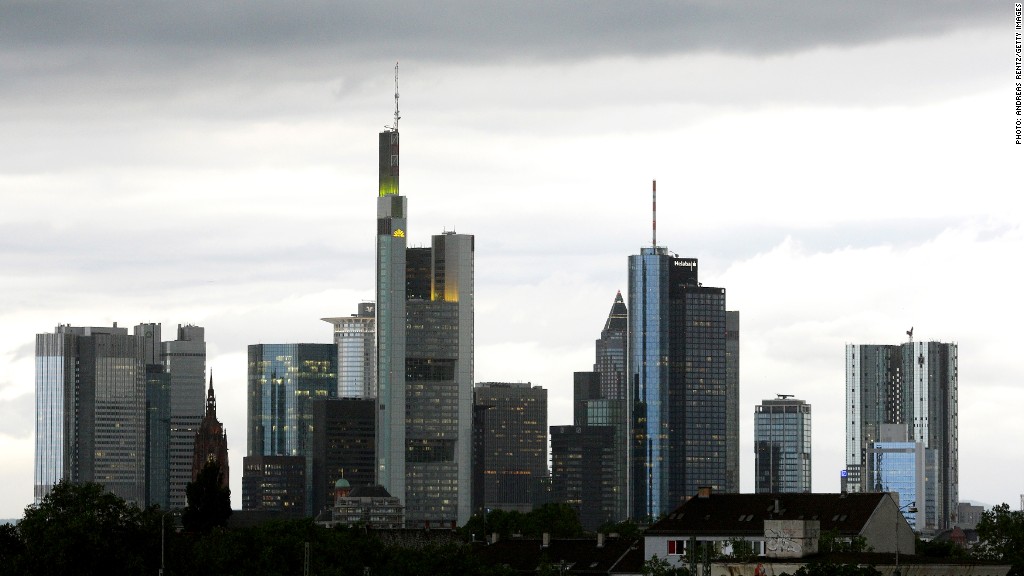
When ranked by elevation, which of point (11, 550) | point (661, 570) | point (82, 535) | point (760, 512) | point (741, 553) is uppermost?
point (760, 512)

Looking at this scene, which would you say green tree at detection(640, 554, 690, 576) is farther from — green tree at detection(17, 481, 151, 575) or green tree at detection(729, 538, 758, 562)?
green tree at detection(17, 481, 151, 575)

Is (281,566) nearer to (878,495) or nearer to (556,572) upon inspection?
(556,572)

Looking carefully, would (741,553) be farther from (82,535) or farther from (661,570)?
(82,535)

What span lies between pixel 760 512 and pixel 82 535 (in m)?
61.1

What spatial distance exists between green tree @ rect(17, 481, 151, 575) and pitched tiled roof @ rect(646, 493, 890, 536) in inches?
1988

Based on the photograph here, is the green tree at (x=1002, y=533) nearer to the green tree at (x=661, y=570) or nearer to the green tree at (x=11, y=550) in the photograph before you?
the green tree at (x=661, y=570)

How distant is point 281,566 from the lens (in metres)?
166

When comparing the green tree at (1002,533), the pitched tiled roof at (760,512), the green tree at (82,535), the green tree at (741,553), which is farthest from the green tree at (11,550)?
the green tree at (1002,533)

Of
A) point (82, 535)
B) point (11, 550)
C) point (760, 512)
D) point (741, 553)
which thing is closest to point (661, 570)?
point (741, 553)

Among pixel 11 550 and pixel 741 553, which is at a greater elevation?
pixel 741 553

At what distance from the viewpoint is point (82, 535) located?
14750cm

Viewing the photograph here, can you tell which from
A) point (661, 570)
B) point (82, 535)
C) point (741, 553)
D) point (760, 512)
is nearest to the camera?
point (741, 553)

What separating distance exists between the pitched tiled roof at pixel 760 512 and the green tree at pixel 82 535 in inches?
1988

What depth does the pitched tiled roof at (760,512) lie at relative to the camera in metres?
175
